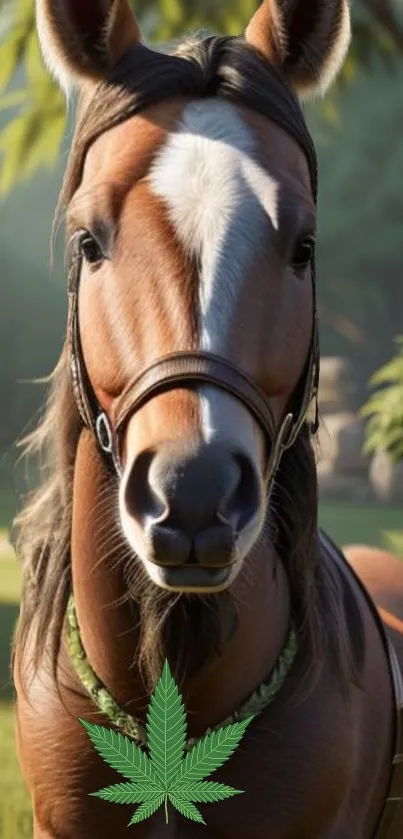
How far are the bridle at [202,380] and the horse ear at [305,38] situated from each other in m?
0.07

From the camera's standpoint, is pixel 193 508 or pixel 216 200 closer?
pixel 193 508

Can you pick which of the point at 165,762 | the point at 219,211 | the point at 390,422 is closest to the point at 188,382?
the point at 219,211

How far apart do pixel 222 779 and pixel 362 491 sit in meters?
17.8

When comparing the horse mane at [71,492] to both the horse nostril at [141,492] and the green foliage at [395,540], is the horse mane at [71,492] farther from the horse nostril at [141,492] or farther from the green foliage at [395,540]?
the green foliage at [395,540]

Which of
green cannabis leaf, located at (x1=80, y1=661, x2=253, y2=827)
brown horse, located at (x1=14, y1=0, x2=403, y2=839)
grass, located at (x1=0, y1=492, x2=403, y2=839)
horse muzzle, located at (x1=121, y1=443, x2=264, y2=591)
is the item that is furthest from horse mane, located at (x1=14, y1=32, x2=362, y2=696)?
green cannabis leaf, located at (x1=80, y1=661, x2=253, y2=827)

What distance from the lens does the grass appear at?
4324mm

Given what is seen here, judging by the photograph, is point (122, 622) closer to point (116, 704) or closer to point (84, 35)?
point (116, 704)

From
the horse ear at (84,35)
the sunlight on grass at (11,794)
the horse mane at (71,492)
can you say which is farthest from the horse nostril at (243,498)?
the sunlight on grass at (11,794)

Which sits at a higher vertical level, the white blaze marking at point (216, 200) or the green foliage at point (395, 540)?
the white blaze marking at point (216, 200)

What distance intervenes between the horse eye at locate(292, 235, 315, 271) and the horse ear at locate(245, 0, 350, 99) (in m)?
0.37

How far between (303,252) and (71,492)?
2.16ft

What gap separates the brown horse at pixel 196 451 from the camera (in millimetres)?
1547

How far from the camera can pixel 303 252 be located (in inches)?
70.8

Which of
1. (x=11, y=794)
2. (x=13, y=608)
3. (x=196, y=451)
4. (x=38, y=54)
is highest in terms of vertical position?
(x=38, y=54)
